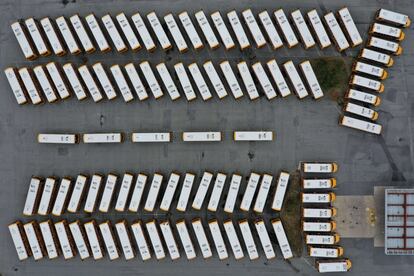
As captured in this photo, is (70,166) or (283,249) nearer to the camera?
(283,249)

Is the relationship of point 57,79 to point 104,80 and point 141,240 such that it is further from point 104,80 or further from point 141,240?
point 141,240

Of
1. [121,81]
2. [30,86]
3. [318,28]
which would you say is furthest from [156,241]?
[318,28]

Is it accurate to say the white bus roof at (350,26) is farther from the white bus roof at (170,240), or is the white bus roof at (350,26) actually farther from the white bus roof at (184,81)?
the white bus roof at (170,240)

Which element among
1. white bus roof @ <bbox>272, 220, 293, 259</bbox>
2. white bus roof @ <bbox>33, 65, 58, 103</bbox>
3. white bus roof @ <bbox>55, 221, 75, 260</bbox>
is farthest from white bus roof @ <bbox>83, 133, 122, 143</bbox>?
white bus roof @ <bbox>272, 220, 293, 259</bbox>

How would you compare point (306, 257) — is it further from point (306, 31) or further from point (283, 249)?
point (306, 31)

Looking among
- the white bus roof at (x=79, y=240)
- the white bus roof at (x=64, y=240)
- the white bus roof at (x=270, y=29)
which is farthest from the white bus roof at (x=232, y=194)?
the white bus roof at (x=64, y=240)

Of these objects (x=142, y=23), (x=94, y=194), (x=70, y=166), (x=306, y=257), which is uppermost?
(x=142, y=23)

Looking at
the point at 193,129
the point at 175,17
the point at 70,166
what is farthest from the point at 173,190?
the point at 175,17
